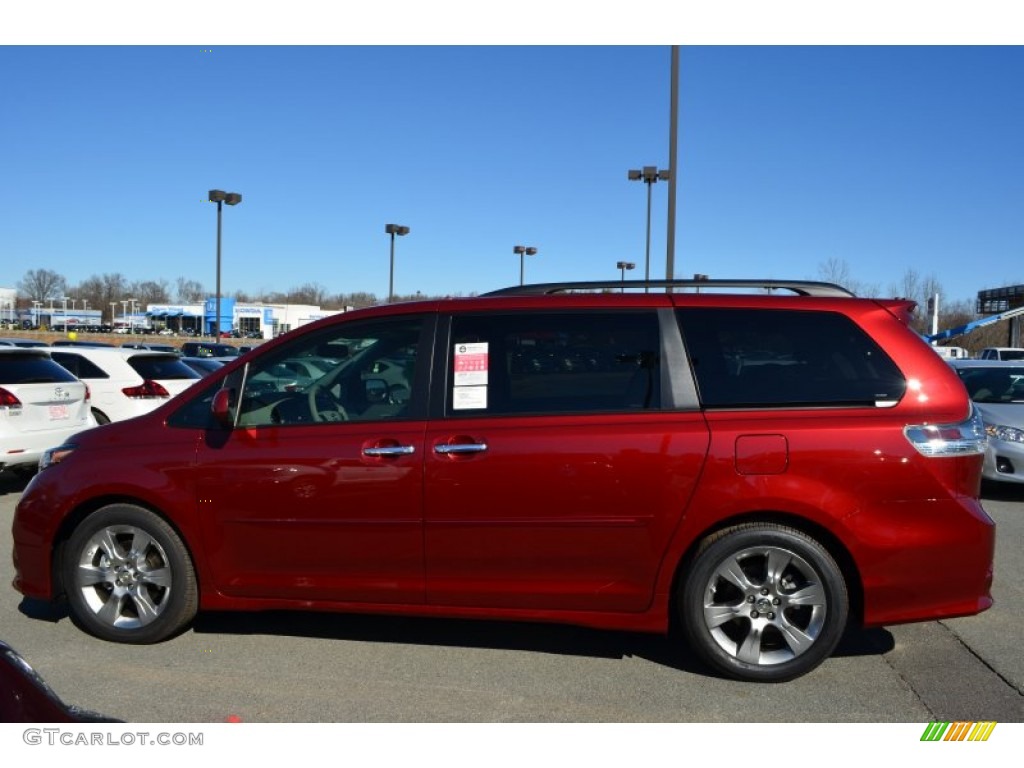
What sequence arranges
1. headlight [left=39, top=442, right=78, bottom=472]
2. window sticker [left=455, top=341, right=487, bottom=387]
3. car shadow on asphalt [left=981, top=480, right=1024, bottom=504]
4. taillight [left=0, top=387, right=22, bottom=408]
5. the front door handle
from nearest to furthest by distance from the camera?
the front door handle, window sticker [left=455, top=341, right=487, bottom=387], headlight [left=39, top=442, right=78, bottom=472], taillight [left=0, top=387, right=22, bottom=408], car shadow on asphalt [left=981, top=480, right=1024, bottom=504]

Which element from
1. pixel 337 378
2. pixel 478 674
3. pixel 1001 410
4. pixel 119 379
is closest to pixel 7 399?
pixel 119 379

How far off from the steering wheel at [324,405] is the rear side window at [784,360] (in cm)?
181

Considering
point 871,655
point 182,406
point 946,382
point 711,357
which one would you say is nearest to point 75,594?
point 182,406

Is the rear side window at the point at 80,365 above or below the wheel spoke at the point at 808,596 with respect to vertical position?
above

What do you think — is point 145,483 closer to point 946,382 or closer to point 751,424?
point 751,424

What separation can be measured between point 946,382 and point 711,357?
1.12 metres

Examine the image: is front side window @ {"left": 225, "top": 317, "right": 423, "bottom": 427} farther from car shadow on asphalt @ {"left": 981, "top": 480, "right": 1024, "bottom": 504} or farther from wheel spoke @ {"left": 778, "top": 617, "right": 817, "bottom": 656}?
car shadow on asphalt @ {"left": 981, "top": 480, "right": 1024, "bottom": 504}

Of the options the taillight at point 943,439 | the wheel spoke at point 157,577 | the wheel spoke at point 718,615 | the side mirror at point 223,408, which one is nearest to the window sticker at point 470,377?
the side mirror at point 223,408

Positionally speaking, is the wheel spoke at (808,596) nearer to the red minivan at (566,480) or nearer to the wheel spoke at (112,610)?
the red minivan at (566,480)

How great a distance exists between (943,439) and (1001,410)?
Answer: 650 cm

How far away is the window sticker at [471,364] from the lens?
4.45 m

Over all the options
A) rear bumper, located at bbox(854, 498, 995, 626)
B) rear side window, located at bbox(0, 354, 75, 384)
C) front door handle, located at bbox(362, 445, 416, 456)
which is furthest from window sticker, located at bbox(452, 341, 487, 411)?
rear side window, located at bbox(0, 354, 75, 384)
